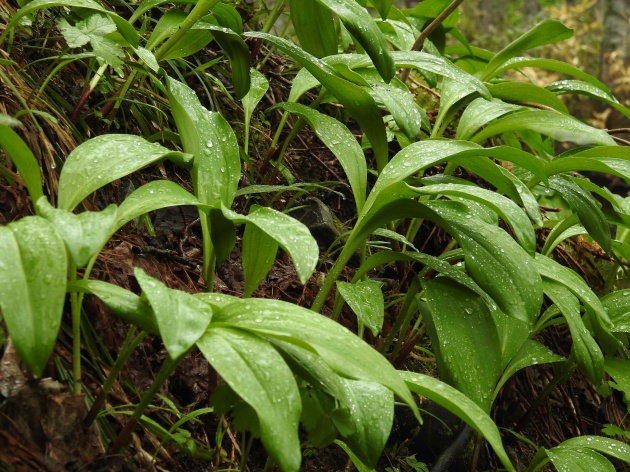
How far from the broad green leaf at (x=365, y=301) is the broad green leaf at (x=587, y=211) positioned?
0.49 meters

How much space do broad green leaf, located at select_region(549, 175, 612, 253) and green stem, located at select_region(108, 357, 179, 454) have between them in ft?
3.12

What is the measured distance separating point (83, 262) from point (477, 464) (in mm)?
1250

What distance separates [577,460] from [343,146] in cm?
80

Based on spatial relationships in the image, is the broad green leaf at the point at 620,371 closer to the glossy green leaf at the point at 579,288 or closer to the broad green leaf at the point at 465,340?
the glossy green leaf at the point at 579,288

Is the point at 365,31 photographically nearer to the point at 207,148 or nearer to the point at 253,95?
the point at 207,148

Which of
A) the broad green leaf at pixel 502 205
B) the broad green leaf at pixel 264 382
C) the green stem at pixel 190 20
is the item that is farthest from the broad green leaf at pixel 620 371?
the green stem at pixel 190 20

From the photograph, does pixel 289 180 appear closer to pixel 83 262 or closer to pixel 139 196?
pixel 139 196

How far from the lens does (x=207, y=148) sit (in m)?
1.31

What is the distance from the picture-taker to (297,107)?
159 cm

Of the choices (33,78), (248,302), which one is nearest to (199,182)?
(248,302)

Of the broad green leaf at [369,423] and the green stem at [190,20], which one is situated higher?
the green stem at [190,20]

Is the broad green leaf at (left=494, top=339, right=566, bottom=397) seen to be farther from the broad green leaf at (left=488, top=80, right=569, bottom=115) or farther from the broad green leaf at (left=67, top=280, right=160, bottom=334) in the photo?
the broad green leaf at (left=67, top=280, right=160, bottom=334)

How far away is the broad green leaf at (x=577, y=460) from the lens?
1.38m

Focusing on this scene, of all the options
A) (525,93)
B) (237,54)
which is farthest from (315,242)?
(525,93)
